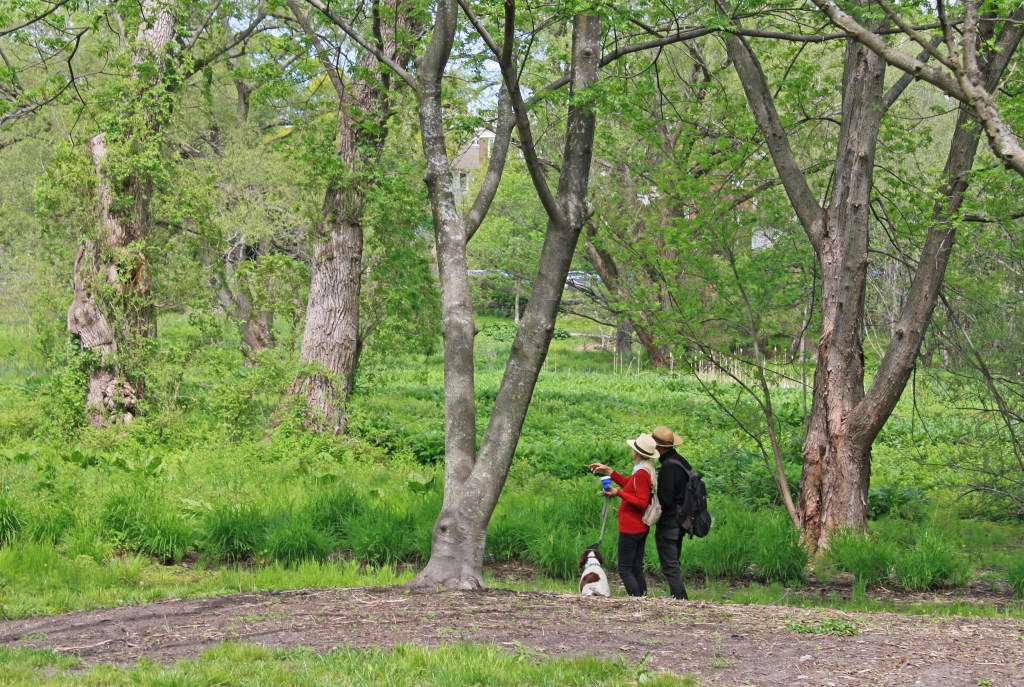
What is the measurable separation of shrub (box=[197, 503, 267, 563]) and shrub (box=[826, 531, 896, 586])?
561 cm

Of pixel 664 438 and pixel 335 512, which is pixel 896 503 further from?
pixel 335 512

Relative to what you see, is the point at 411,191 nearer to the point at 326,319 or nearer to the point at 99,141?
the point at 326,319

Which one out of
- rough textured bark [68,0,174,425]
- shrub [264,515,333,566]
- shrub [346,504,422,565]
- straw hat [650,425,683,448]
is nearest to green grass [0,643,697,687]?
straw hat [650,425,683,448]

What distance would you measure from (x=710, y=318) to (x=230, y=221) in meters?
16.9

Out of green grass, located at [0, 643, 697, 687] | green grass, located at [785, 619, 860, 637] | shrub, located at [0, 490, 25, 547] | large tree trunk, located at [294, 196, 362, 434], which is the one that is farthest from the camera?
large tree trunk, located at [294, 196, 362, 434]

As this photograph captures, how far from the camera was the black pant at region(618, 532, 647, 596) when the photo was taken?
8211mm

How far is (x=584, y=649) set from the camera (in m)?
5.38

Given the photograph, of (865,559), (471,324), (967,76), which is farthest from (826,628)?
(865,559)

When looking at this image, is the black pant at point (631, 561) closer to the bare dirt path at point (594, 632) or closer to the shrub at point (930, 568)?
the bare dirt path at point (594, 632)

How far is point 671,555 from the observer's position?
831cm

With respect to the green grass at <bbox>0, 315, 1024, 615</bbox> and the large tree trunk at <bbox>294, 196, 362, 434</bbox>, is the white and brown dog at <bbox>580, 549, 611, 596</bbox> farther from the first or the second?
the large tree trunk at <bbox>294, 196, 362, 434</bbox>

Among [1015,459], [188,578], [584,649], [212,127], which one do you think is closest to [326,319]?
[188,578]

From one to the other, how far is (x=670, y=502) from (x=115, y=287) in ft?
32.3

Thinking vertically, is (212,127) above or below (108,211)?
above
